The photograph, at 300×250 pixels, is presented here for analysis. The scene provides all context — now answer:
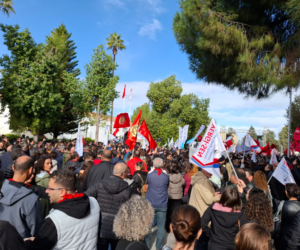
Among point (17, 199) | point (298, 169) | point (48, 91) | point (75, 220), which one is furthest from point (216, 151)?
point (48, 91)

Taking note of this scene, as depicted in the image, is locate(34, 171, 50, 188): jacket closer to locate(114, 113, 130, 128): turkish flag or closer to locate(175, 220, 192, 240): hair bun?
locate(175, 220, 192, 240): hair bun

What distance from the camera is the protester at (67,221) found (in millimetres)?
2250

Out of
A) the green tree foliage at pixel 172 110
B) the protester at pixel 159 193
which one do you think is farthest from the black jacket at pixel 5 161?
the green tree foliage at pixel 172 110

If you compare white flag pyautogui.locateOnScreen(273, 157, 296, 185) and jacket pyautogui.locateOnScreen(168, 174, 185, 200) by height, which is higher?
white flag pyautogui.locateOnScreen(273, 157, 296, 185)

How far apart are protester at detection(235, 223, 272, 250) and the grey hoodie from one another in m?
1.94

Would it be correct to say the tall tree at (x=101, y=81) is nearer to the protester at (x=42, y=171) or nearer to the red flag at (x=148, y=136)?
the red flag at (x=148, y=136)

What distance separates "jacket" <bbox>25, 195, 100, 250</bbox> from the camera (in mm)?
2240

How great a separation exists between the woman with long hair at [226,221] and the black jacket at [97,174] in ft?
7.38

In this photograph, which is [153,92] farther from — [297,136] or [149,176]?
[149,176]

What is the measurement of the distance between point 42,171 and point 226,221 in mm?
3310

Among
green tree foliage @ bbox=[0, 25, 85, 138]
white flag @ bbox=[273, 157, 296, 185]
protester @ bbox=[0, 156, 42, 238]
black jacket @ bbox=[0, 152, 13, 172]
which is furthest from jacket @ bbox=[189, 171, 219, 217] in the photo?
green tree foliage @ bbox=[0, 25, 85, 138]

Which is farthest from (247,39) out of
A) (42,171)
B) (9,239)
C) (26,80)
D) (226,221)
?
(26,80)

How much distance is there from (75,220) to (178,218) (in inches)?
38.2

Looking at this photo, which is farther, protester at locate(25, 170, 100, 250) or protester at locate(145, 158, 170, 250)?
protester at locate(145, 158, 170, 250)
